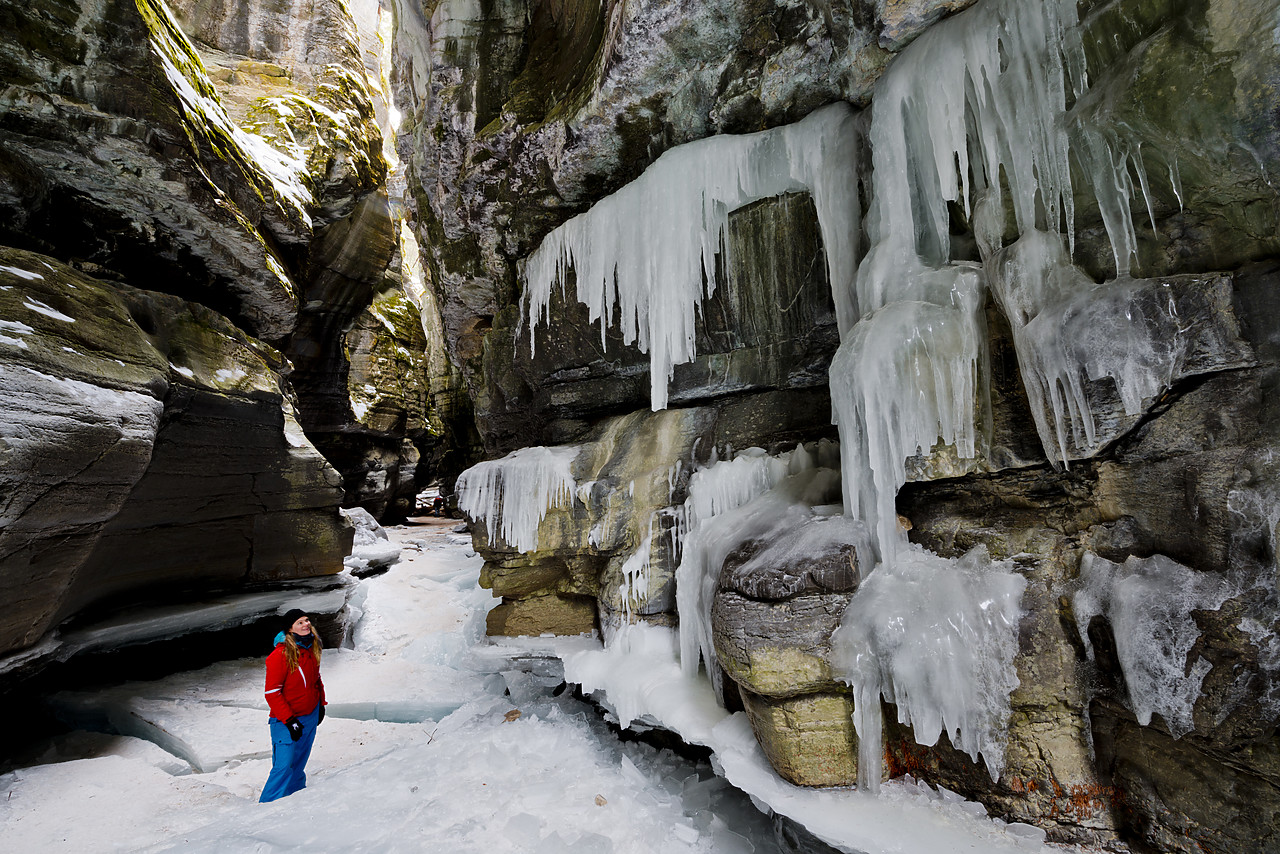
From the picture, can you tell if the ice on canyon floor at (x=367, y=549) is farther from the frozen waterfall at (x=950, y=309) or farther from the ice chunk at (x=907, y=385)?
the ice chunk at (x=907, y=385)

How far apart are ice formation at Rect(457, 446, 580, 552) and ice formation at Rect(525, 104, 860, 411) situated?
5.17ft

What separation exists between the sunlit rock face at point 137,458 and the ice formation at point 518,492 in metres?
3.11

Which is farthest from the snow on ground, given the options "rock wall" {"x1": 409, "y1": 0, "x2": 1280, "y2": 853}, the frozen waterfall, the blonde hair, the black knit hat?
the frozen waterfall

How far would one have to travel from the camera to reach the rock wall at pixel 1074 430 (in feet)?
9.77

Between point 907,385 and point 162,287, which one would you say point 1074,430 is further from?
point 162,287

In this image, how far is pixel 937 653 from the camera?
3.55 metres

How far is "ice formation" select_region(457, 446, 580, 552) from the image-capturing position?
21.5ft

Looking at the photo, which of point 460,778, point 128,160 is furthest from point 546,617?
point 128,160

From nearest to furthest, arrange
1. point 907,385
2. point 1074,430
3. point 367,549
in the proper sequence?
point 1074,430 < point 907,385 < point 367,549

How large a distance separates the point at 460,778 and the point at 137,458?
4.19m

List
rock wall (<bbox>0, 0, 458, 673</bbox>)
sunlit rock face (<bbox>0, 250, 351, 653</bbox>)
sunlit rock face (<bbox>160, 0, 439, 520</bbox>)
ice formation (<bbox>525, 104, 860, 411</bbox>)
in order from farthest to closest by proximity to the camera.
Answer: sunlit rock face (<bbox>160, 0, 439, 520</bbox>) → ice formation (<bbox>525, 104, 860, 411</bbox>) → rock wall (<bbox>0, 0, 458, 673</bbox>) → sunlit rock face (<bbox>0, 250, 351, 653</bbox>)

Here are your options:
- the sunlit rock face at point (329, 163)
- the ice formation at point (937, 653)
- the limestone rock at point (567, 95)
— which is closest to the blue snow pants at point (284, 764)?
the ice formation at point (937, 653)

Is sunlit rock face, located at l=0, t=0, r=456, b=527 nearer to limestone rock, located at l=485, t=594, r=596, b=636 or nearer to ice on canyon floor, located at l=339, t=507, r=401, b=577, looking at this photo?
ice on canyon floor, located at l=339, t=507, r=401, b=577

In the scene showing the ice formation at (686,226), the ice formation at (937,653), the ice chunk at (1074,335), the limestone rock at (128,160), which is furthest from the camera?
the ice formation at (686,226)
